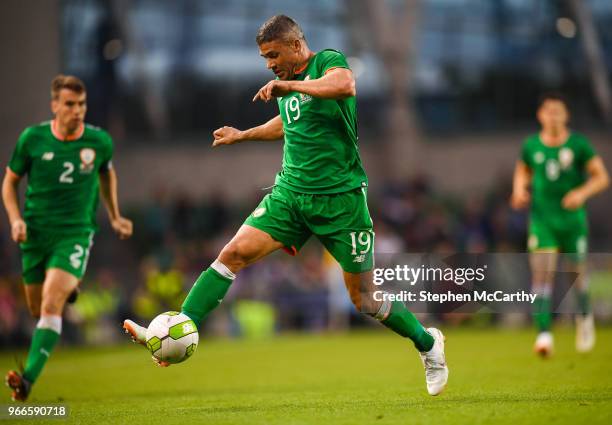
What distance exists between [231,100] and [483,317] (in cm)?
1046

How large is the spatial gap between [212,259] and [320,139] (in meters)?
13.6

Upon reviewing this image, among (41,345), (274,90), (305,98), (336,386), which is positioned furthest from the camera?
(336,386)

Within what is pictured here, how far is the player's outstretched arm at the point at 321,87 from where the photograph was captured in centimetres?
663

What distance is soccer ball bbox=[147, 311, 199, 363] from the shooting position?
6973mm

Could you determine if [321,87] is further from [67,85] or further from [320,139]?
[67,85]

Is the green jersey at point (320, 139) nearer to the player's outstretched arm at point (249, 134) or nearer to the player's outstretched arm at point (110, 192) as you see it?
the player's outstretched arm at point (249, 134)

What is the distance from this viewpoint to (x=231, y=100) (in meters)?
28.2

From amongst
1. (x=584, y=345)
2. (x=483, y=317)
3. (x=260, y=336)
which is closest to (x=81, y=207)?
(x=584, y=345)

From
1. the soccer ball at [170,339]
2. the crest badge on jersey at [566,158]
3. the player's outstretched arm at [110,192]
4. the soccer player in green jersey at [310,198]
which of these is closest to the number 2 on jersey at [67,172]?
the player's outstretched arm at [110,192]

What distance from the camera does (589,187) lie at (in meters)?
10.9

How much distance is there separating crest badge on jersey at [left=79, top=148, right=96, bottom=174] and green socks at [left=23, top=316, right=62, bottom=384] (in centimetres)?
126

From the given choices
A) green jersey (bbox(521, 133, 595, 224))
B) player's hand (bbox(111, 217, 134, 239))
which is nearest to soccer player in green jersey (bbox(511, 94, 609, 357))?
green jersey (bbox(521, 133, 595, 224))

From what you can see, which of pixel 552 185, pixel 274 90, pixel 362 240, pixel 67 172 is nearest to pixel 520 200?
pixel 552 185

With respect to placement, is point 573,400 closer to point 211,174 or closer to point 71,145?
point 71,145
